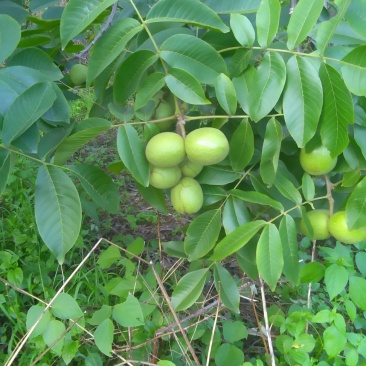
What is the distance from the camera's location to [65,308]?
1417 mm

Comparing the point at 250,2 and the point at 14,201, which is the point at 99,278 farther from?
the point at 250,2

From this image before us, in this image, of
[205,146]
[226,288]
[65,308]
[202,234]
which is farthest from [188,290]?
[205,146]

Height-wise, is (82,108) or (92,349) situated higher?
(92,349)

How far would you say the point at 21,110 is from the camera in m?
1.11

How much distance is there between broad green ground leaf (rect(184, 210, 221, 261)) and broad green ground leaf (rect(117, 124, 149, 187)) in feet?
0.76

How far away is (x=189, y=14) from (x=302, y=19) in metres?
0.27

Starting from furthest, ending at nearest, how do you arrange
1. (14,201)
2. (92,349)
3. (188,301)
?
(14,201), (92,349), (188,301)

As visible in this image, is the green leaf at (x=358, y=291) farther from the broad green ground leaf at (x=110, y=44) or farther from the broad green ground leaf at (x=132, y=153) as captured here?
the broad green ground leaf at (x=110, y=44)

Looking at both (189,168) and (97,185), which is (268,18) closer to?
(189,168)

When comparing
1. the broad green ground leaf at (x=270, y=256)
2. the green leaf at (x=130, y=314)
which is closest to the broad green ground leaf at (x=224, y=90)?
the broad green ground leaf at (x=270, y=256)

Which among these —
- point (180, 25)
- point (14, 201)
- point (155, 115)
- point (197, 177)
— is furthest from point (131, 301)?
point (14, 201)

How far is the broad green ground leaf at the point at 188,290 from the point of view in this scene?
4.75 ft

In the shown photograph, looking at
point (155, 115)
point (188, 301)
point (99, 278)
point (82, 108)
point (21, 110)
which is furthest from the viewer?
point (82, 108)

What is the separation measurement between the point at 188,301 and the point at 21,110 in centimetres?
78
